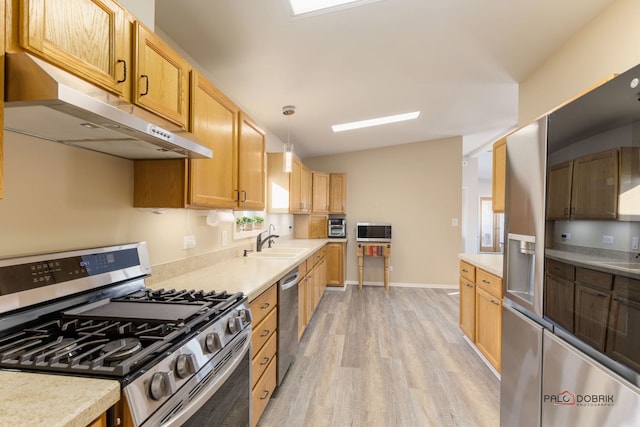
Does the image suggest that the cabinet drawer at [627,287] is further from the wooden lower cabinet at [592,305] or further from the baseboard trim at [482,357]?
the baseboard trim at [482,357]

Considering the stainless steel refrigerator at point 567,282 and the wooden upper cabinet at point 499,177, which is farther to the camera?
the wooden upper cabinet at point 499,177

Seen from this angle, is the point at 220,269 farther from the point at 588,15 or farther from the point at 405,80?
the point at 588,15

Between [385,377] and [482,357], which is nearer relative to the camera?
[385,377]

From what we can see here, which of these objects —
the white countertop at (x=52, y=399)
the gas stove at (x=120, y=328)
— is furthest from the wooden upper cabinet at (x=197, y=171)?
the white countertop at (x=52, y=399)

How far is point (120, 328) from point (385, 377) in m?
2.06

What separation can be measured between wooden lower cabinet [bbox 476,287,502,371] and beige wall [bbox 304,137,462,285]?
9.41ft

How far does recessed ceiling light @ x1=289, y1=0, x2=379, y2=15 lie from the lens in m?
1.68

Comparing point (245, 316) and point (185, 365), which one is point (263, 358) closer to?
point (245, 316)

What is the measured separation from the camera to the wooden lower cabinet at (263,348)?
166cm

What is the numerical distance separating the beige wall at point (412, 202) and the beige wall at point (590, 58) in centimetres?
273

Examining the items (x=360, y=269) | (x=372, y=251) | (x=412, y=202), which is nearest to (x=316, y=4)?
(x=372, y=251)

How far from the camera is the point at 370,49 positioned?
7.20ft

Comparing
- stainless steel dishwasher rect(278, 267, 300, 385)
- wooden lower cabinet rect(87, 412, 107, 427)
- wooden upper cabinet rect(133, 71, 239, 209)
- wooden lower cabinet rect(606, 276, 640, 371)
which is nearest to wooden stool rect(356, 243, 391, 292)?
stainless steel dishwasher rect(278, 267, 300, 385)

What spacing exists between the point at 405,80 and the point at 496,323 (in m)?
2.27
